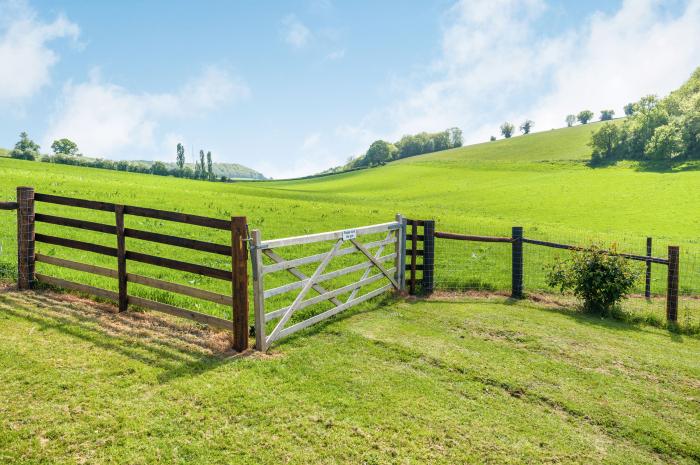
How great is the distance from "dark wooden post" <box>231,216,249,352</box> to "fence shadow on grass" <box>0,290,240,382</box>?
0.84 ft

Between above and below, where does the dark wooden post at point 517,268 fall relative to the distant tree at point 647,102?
below

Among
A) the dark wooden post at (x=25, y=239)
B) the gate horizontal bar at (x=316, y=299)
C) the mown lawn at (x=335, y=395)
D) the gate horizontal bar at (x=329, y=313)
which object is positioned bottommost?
the mown lawn at (x=335, y=395)

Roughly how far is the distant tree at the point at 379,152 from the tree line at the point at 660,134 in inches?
2834

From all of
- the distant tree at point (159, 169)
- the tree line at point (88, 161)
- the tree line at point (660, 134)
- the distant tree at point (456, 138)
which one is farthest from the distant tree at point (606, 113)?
the distant tree at point (159, 169)

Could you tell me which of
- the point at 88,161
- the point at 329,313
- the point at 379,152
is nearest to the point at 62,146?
the point at 88,161

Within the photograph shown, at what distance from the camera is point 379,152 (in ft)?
469

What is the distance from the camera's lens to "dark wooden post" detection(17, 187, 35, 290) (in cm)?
877

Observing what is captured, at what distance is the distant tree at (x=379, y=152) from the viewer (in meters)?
142

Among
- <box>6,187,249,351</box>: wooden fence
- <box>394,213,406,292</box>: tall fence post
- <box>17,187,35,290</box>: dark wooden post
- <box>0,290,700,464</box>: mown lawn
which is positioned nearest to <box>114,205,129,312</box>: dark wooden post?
<box>6,187,249,351</box>: wooden fence

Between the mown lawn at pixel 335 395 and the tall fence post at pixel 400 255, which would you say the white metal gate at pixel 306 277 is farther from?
the mown lawn at pixel 335 395

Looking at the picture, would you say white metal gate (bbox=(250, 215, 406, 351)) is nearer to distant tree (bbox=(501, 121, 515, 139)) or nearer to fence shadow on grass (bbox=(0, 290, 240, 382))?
fence shadow on grass (bbox=(0, 290, 240, 382))

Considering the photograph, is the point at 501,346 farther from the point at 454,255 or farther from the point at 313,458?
the point at 454,255

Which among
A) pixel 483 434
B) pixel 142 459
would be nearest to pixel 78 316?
pixel 142 459

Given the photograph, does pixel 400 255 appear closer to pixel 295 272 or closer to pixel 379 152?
pixel 295 272
